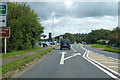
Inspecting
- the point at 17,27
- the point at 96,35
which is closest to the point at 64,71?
the point at 17,27

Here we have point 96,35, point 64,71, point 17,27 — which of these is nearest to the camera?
point 64,71

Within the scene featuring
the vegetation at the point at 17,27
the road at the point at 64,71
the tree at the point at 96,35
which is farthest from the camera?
the tree at the point at 96,35

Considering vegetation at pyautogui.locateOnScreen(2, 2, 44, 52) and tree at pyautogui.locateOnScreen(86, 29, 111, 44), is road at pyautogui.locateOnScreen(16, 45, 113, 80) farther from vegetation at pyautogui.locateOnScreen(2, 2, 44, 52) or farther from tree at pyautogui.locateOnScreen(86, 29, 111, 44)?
tree at pyautogui.locateOnScreen(86, 29, 111, 44)

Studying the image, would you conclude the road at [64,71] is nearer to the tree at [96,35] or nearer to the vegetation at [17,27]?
the vegetation at [17,27]

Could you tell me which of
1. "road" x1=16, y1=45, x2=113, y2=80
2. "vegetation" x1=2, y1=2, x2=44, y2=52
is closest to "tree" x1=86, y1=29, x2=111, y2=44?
"vegetation" x1=2, y1=2, x2=44, y2=52

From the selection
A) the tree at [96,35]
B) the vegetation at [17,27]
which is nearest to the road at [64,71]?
the vegetation at [17,27]

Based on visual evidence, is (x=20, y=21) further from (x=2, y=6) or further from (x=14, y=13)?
(x=2, y=6)

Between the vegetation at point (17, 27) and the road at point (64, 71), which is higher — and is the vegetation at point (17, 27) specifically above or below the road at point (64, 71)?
above

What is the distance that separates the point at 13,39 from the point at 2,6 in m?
12.9

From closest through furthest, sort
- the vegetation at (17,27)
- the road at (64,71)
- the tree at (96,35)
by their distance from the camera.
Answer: the road at (64,71)
the vegetation at (17,27)
the tree at (96,35)

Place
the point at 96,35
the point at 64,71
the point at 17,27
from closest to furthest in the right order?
the point at 64,71
the point at 17,27
the point at 96,35

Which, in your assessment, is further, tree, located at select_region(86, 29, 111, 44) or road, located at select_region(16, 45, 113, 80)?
tree, located at select_region(86, 29, 111, 44)

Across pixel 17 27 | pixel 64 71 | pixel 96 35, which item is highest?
pixel 96 35

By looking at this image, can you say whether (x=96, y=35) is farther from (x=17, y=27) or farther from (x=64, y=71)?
(x=64, y=71)
